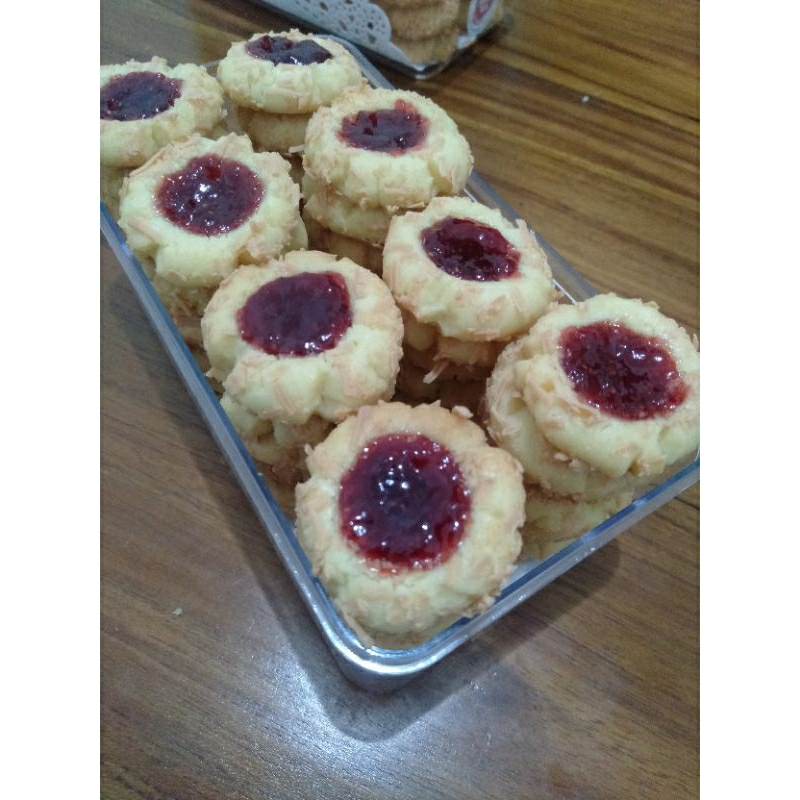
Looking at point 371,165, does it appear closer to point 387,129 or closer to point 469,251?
point 387,129

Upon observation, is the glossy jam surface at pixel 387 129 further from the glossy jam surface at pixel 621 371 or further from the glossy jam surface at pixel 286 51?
→ the glossy jam surface at pixel 621 371

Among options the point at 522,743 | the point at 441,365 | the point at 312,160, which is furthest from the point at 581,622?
the point at 312,160

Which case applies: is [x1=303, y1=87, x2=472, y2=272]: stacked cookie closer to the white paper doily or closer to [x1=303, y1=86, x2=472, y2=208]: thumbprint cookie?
[x1=303, y1=86, x2=472, y2=208]: thumbprint cookie

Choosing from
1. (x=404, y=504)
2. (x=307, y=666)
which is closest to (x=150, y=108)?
(x=404, y=504)

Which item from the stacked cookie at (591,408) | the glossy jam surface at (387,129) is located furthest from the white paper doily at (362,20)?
the stacked cookie at (591,408)

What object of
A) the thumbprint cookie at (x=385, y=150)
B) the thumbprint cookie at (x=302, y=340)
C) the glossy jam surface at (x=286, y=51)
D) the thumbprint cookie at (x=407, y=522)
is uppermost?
the glossy jam surface at (x=286, y=51)

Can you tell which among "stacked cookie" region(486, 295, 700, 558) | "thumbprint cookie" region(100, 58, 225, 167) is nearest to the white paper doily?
"thumbprint cookie" region(100, 58, 225, 167)

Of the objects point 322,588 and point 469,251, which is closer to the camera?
point 322,588
